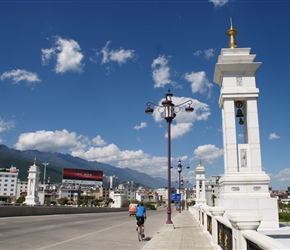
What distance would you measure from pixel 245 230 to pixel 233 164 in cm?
810

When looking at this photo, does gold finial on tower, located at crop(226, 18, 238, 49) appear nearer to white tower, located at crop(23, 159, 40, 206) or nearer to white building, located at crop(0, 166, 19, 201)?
white tower, located at crop(23, 159, 40, 206)

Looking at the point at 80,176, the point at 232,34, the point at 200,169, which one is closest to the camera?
the point at 232,34

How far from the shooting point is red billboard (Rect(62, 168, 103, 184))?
436 feet

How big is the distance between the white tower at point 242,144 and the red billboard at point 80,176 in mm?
123496

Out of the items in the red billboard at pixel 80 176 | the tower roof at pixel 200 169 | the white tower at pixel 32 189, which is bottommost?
the white tower at pixel 32 189

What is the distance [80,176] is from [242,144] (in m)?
130

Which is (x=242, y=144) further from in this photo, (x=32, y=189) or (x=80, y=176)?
(x=80, y=176)

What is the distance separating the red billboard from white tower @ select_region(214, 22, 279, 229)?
4862 inches

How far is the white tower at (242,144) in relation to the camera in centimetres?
1257

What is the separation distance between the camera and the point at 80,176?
13775 centimetres

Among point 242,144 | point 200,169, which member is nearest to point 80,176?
point 200,169

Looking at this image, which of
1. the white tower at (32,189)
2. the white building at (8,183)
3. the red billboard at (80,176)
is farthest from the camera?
the white building at (8,183)

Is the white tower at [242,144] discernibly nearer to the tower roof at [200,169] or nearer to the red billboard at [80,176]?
the tower roof at [200,169]

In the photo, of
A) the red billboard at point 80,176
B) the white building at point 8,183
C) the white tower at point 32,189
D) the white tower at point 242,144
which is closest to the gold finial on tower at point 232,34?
the white tower at point 242,144
